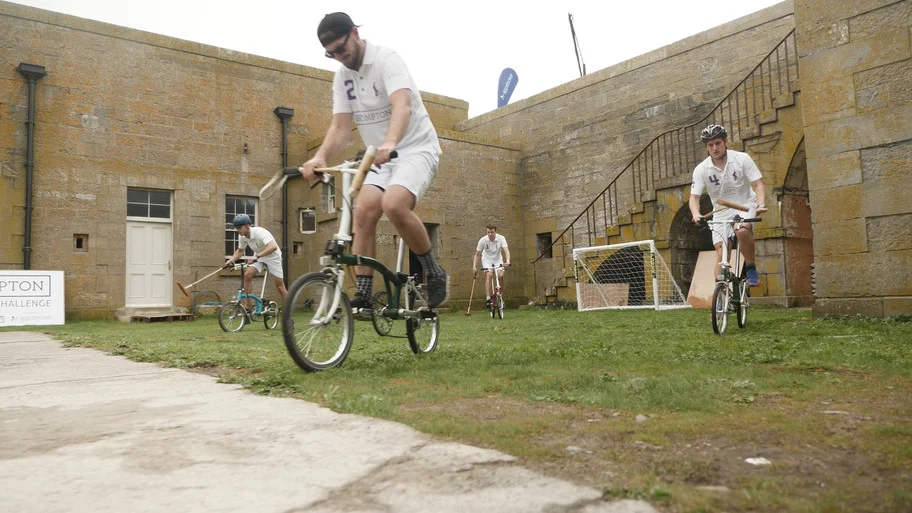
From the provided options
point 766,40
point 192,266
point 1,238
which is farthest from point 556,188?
point 1,238

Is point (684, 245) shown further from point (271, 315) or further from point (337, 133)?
point (337, 133)

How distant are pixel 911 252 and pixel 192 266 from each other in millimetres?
14298

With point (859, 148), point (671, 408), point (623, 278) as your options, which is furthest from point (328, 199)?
point (671, 408)

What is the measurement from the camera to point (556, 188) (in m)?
16.9

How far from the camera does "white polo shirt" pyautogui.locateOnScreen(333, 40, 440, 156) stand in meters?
3.83

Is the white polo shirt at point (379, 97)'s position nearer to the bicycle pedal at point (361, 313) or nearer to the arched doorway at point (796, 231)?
the bicycle pedal at point (361, 313)

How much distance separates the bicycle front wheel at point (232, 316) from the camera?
9762 millimetres

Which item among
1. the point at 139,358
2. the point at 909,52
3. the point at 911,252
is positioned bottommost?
the point at 139,358

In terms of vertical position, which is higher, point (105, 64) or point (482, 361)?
point (105, 64)

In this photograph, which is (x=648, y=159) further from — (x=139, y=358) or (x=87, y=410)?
(x=87, y=410)

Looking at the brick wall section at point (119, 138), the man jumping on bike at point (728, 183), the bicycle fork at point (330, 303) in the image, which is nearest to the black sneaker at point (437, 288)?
the bicycle fork at point (330, 303)

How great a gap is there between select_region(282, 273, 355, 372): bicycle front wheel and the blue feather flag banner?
2231 cm

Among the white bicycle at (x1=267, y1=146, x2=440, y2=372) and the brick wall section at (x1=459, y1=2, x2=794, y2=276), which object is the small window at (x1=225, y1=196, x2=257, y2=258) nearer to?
the brick wall section at (x1=459, y1=2, x2=794, y2=276)

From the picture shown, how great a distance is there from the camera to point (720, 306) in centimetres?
581
